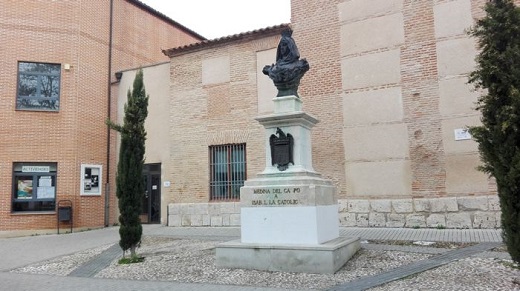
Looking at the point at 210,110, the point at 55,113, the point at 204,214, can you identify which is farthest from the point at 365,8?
the point at 55,113

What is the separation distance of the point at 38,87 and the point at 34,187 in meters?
3.54

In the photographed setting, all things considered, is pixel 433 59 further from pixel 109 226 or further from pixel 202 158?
pixel 109 226

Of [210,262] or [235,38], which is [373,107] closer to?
[235,38]

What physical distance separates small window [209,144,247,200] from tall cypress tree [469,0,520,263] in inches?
377

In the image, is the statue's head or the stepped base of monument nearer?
the stepped base of monument

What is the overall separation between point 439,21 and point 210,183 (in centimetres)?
850

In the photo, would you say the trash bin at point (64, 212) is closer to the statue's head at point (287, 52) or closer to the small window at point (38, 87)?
the small window at point (38, 87)

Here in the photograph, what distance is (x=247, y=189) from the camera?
26.3ft

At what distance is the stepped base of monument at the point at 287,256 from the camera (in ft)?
23.0

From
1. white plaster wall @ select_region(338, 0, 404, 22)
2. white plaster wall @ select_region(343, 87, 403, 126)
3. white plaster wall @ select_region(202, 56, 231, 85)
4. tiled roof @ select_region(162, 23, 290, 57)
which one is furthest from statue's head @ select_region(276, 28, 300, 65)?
white plaster wall @ select_region(202, 56, 231, 85)

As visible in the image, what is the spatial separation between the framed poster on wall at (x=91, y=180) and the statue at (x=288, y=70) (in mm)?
10427

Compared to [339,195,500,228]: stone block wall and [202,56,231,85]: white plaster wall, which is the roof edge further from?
[339,195,500,228]: stone block wall

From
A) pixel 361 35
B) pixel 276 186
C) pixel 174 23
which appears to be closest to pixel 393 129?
pixel 361 35

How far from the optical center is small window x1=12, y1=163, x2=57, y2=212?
15188mm
